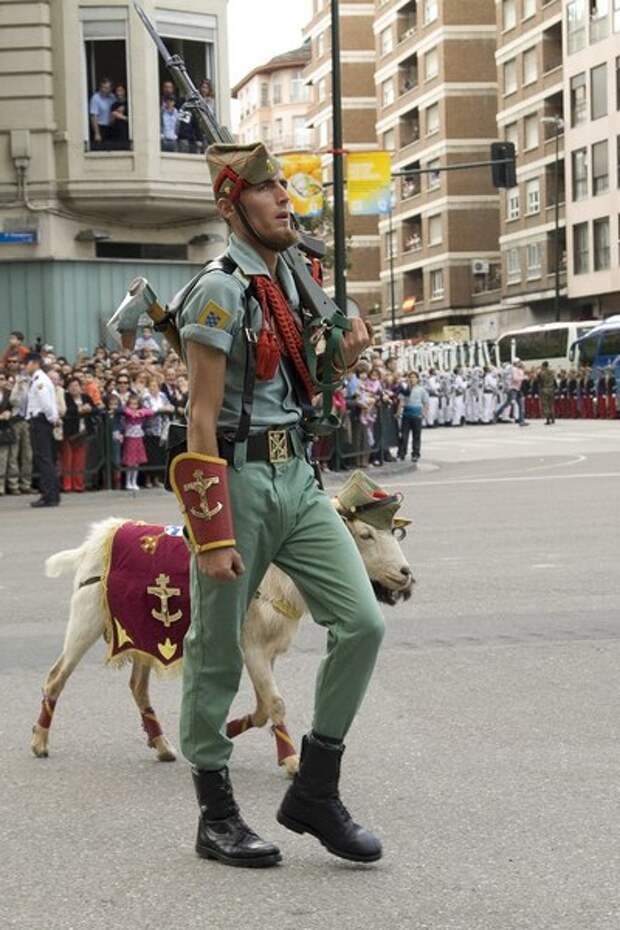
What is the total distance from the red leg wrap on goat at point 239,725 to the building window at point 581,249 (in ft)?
223

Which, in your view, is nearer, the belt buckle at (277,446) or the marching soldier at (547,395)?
the belt buckle at (277,446)

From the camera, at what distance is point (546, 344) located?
2645 inches

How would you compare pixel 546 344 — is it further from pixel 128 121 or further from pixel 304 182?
pixel 304 182

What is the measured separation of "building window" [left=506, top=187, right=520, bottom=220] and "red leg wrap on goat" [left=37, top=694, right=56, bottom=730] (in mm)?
76588

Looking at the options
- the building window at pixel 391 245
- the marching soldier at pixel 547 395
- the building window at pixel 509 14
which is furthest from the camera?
the building window at pixel 391 245

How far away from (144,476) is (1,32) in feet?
32.7

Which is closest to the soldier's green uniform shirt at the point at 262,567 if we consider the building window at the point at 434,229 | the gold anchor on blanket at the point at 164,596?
the gold anchor on blanket at the point at 164,596

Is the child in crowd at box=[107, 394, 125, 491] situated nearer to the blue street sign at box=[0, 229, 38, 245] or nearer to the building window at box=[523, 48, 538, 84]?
the blue street sign at box=[0, 229, 38, 245]

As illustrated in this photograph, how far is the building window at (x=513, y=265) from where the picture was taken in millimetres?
80875

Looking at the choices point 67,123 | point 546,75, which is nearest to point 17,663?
point 67,123

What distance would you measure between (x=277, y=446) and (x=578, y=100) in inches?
2803

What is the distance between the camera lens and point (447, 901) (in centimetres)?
462

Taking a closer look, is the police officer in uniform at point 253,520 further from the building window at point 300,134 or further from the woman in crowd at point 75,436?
the building window at point 300,134

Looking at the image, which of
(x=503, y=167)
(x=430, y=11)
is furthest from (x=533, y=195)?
(x=503, y=167)
